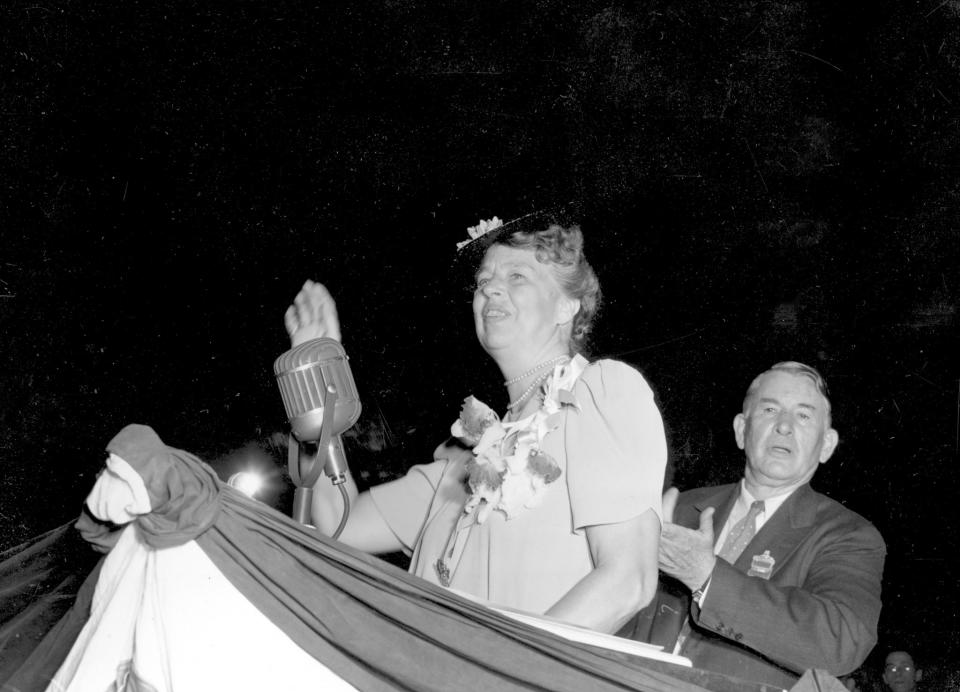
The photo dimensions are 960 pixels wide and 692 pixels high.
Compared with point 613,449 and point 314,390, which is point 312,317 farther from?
point 613,449

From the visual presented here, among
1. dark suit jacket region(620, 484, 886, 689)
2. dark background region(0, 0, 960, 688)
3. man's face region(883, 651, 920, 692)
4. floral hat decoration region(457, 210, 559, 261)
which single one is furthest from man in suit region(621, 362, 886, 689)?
floral hat decoration region(457, 210, 559, 261)

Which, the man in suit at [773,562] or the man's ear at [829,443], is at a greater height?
the man's ear at [829,443]

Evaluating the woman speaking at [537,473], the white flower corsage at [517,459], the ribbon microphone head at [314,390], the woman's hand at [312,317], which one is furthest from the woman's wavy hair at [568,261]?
the ribbon microphone head at [314,390]

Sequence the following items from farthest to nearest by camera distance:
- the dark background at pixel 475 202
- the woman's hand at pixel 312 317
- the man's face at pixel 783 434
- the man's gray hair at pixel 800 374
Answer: the dark background at pixel 475 202, the man's gray hair at pixel 800 374, the man's face at pixel 783 434, the woman's hand at pixel 312 317

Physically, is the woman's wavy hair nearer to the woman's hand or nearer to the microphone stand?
the woman's hand

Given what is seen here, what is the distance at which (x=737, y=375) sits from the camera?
9.06 feet

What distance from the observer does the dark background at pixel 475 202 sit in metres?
2.66

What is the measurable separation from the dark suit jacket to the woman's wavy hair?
23.2 inches

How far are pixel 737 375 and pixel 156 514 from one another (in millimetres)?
1940

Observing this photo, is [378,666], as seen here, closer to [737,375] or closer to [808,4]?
[737,375]

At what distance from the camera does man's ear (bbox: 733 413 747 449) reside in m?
2.47

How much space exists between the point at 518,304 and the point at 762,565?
0.84 metres

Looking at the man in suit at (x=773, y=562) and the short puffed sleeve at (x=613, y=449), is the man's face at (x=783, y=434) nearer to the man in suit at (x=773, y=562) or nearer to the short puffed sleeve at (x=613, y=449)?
the man in suit at (x=773, y=562)

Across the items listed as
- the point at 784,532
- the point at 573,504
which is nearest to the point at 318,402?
the point at 573,504
